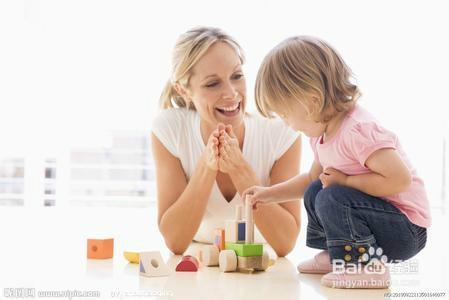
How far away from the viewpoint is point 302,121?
1484 millimetres

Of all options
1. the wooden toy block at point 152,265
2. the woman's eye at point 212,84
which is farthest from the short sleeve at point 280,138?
the wooden toy block at point 152,265

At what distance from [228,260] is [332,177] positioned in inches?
12.9

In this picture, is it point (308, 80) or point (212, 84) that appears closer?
point (308, 80)

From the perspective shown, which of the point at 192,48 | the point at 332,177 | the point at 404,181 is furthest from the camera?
the point at 192,48

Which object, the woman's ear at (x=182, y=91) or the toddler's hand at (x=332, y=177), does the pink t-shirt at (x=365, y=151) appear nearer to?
the toddler's hand at (x=332, y=177)

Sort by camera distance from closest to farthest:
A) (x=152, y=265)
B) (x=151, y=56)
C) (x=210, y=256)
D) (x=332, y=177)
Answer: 1. (x=332, y=177)
2. (x=152, y=265)
3. (x=210, y=256)
4. (x=151, y=56)

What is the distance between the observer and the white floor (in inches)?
54.3

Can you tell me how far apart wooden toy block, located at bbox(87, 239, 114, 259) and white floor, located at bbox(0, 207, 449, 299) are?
0.03 metres

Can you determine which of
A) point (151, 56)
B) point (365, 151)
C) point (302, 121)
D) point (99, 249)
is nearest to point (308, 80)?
point (302, 121)

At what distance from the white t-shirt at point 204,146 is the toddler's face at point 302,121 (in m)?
0.49

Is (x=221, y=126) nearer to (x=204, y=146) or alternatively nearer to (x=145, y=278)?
(x=204, y=146)

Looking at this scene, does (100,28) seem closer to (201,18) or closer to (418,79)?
(201,18)

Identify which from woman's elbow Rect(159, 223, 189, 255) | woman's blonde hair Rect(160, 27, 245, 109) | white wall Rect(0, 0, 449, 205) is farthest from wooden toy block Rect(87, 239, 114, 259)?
white wall Rect(0, 0, 449, 205)

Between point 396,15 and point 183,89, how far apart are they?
1.98 m
